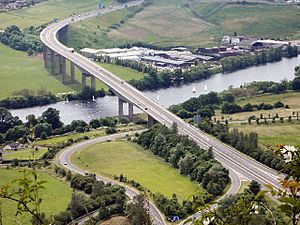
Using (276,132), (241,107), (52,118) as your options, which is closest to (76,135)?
(52,118)

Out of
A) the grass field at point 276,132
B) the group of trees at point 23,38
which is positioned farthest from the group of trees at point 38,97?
the grass field at point 276,132

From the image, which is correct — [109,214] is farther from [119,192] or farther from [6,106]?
[6,106]

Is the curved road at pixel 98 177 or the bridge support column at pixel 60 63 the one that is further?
the bridge support column at pixel 60 63

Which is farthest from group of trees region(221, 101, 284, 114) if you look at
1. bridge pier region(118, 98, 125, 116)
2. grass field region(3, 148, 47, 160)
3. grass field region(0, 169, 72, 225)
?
grass field region(0, 169, 72, 225)

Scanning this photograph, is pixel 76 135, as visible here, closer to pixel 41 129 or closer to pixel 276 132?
pixel 41 129

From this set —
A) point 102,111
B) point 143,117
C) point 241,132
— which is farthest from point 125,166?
point 102,111

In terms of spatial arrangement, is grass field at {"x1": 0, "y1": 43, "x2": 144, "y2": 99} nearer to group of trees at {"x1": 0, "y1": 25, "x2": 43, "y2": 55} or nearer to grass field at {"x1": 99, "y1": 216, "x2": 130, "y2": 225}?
group of trees at {"x1": 0, "y1": 25, "x2": 43, "y2": 55}

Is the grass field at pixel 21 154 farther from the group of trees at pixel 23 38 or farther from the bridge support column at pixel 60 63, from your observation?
the group of trees at pixel 23 38
